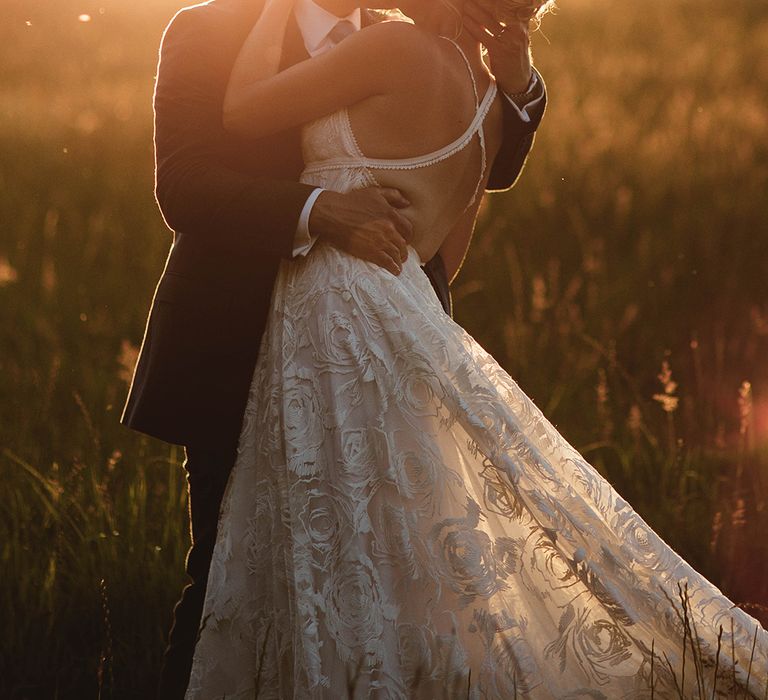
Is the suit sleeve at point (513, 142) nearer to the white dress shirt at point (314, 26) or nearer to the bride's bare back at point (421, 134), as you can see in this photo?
the bride's bare back at point (421, 134)

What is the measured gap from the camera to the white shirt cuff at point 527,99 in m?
2.71

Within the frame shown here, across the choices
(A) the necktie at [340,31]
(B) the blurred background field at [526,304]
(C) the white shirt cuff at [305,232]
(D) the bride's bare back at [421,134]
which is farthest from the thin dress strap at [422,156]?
(B) the blurred background field at [526,304]

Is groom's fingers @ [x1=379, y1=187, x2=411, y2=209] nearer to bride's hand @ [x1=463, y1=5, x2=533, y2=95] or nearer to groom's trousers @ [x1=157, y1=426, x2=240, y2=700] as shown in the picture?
bride's hand @ [x1=463, y1=5, x2=533, y2=95]

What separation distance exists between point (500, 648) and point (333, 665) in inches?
13.7

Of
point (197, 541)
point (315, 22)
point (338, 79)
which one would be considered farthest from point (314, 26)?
point (197, 541)

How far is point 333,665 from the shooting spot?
2.26 m

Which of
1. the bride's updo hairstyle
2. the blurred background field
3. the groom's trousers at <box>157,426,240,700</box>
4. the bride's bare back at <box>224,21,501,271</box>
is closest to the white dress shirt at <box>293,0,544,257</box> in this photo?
the bride's bare back at <box>224,21,501,271</box>

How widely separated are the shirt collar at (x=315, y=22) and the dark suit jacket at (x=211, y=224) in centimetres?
3

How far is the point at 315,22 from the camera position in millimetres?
2535

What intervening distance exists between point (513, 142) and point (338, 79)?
2.05 ft

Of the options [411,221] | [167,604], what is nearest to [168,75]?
[411,221]

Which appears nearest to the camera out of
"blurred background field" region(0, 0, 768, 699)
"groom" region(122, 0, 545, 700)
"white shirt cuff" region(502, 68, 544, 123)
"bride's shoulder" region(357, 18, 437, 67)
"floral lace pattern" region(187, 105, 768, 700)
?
"floral lace pattern" region(187, 105, 768, 700)

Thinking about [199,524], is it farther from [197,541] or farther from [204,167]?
[204,167]

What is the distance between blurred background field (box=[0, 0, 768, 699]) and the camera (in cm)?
357
